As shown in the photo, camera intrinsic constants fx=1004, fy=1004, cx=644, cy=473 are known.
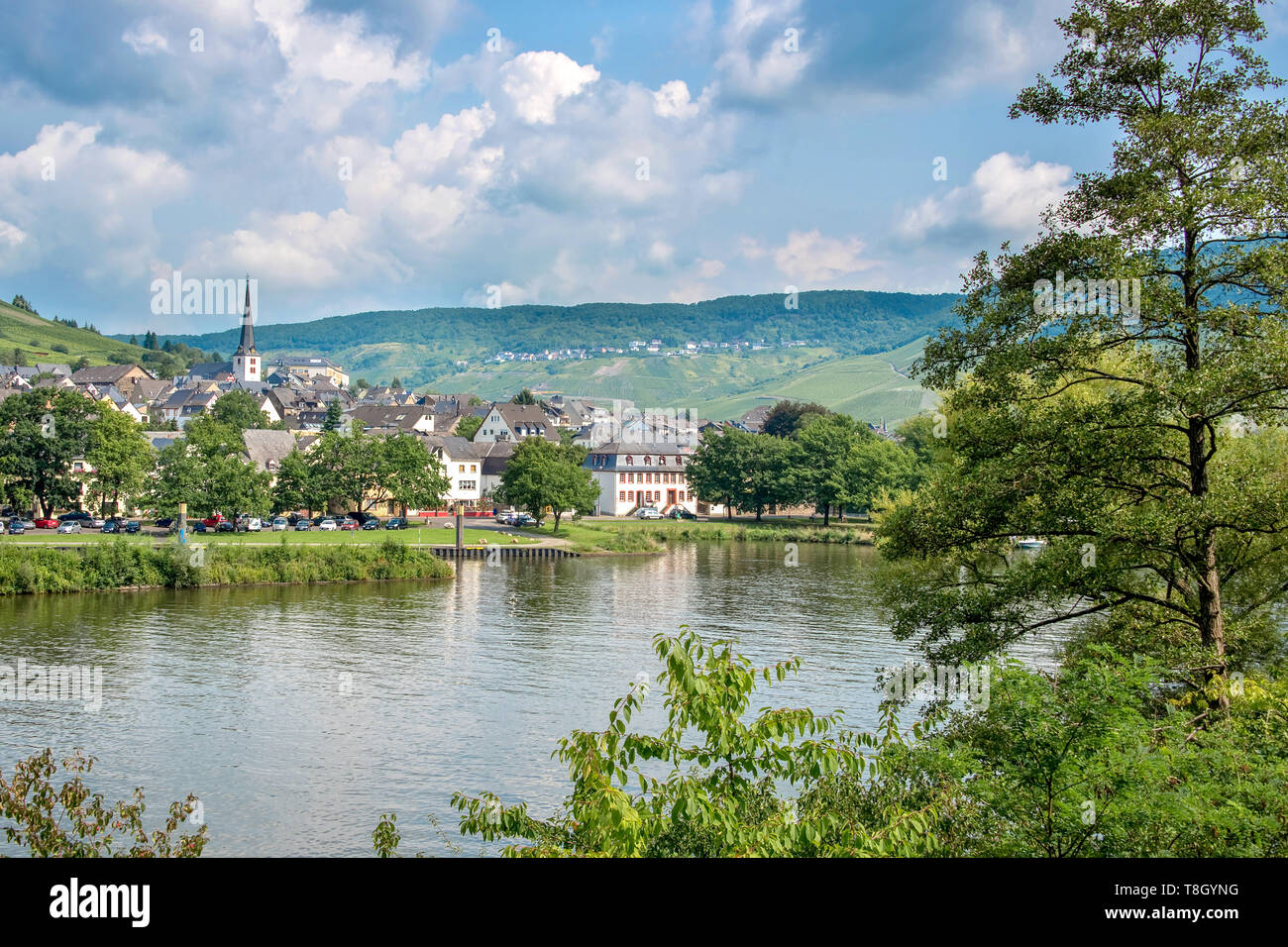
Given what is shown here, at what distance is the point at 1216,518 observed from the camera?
1406 cm

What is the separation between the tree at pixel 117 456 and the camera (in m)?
79.8

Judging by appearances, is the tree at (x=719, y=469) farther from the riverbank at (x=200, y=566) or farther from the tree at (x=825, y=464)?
the riverbank at (x=200, y=566)

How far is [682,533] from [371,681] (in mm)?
66123

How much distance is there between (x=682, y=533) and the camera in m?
99.9

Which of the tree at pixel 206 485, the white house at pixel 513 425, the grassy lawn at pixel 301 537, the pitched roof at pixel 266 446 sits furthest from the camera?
the white house at pixel 513 425

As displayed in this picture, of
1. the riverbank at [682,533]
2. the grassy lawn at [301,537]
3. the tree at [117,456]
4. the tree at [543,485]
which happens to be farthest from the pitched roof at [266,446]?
the riverbank at [682,533]

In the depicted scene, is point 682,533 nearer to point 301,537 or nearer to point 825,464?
point 825,464

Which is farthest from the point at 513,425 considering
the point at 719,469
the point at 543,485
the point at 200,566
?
the point at 200,566

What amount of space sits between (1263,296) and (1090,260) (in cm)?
257

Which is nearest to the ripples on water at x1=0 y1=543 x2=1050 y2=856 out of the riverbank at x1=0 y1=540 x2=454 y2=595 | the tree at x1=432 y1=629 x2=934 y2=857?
the riverbank at x1=0 y1=540 x2=454 y2=595

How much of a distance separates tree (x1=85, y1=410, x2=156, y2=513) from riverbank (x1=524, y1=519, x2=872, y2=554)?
109 ft

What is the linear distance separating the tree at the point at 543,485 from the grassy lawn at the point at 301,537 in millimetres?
5555

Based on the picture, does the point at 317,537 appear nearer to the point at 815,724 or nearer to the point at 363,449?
the point at 363,449

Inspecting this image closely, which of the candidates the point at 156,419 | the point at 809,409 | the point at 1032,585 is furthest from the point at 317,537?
the point at 156,419
